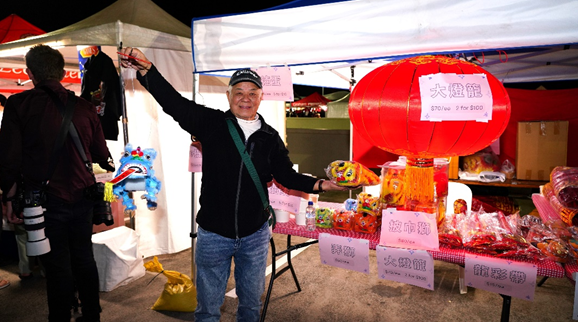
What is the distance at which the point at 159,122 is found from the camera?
13.1 feet

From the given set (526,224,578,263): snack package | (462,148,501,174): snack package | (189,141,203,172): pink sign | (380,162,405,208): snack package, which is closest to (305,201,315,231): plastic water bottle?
(380,162,405,208): snack package

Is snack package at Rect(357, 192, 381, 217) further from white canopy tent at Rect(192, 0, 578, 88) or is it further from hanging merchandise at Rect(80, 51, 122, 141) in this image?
hanging merchandise at Rect(80, 51, 122, 141)

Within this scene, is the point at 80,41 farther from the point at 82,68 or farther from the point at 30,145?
the point at 30,145

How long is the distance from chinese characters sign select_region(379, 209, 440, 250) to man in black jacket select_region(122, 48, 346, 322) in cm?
72

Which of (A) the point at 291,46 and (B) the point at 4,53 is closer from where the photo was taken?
(A) the point at 291,46

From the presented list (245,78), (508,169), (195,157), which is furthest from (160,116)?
(508,169)

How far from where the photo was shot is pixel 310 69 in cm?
404

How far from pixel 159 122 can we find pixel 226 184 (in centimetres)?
253

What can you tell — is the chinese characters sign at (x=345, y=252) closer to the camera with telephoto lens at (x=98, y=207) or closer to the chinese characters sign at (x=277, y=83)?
the chinese characters sign at (x=277, y=83)

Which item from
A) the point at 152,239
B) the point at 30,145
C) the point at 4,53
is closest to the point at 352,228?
the point at 30,145

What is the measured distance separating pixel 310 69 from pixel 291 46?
1.82 meters

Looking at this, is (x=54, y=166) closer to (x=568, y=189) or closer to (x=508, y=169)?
(x=568, y=189)

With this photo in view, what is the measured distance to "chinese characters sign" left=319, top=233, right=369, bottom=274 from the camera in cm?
217

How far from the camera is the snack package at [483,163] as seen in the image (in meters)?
5.10
